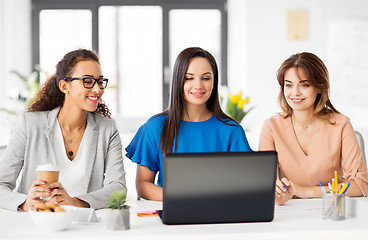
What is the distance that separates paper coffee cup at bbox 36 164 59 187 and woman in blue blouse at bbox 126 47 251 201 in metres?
0.50

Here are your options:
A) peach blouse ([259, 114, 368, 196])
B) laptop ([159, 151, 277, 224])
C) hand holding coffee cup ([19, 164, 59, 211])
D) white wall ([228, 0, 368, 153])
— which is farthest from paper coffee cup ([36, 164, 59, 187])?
white wall ([228, 0, 368, 153])

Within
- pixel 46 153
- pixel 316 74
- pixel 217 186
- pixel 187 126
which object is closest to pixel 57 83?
pixel 46 153

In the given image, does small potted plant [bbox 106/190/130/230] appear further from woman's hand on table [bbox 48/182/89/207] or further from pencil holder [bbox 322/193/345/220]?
pencil holder [bbox 322/193/345/220]

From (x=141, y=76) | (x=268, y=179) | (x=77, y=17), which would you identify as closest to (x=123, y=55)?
(x=141, y=76)

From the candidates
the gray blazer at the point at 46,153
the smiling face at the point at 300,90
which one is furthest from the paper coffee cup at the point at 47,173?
the smiling face at the point at 300,90

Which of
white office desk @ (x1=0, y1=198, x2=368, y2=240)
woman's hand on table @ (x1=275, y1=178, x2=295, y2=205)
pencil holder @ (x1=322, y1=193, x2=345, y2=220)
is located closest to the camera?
white office desk @ (x1=0, y1=198, x2=368, y2=240)

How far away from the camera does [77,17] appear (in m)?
5.95

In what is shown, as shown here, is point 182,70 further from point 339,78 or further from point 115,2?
point 115,2

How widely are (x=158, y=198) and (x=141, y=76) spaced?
412 centimetres

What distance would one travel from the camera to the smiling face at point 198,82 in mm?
2127

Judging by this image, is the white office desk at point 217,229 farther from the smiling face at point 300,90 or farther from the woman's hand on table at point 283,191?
the smiling face at point 300,90

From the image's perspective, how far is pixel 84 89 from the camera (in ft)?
6.78

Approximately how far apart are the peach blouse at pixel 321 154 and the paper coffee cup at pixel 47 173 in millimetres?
1007

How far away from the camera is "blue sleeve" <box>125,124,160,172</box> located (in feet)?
7.07
